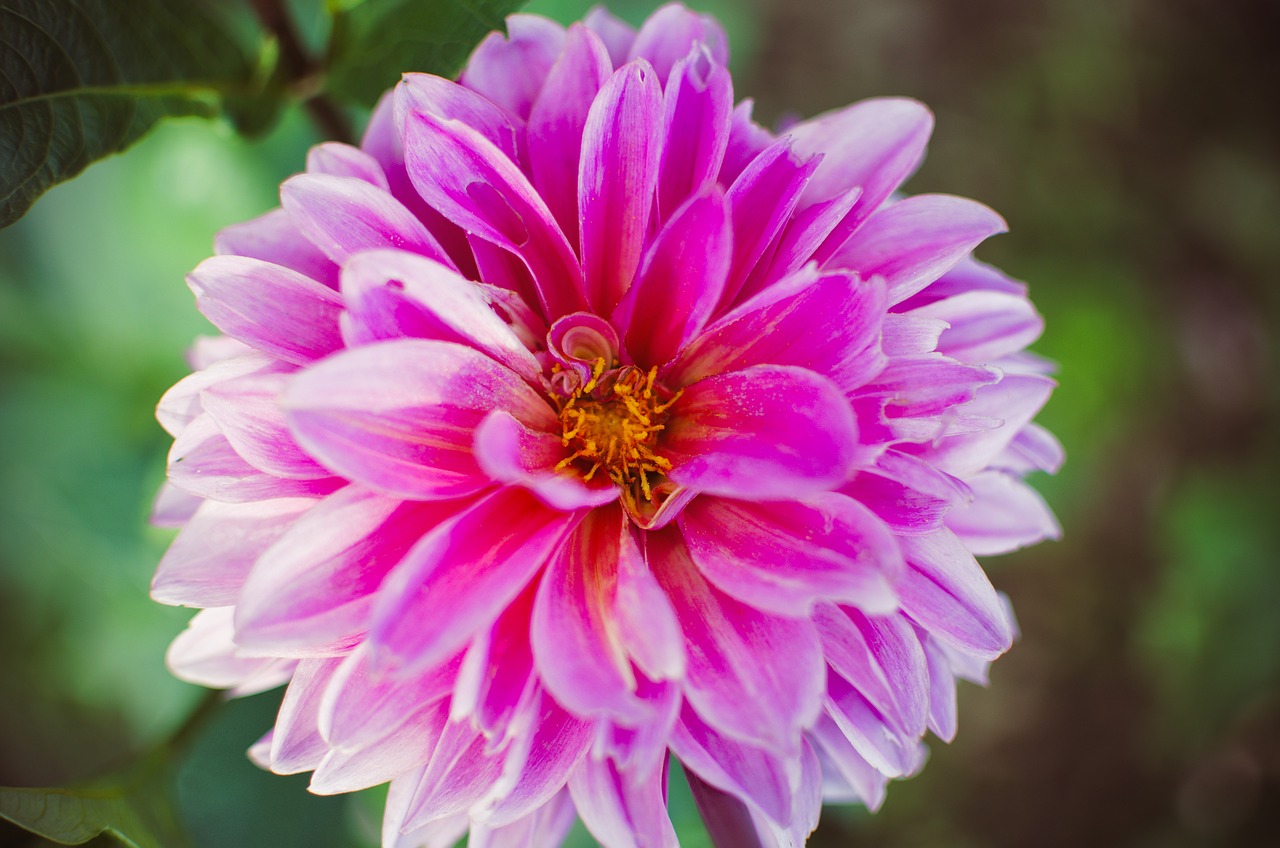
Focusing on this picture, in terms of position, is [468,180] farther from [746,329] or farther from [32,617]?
[32,617]

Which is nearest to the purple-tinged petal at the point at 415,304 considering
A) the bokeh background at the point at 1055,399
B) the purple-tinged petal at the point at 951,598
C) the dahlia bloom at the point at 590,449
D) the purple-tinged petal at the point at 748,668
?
the dahlia bloom at the point at 590,449

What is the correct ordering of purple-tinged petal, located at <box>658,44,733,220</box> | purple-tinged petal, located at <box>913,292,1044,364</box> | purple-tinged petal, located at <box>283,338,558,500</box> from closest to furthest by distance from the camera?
purple-tinged petal, located at <box>283,338,558,500</box>
purple-tinged petal, located at <box>658,44,733,220</box>
purple-tinged petal, located at <box>913,292,1044,364</box>

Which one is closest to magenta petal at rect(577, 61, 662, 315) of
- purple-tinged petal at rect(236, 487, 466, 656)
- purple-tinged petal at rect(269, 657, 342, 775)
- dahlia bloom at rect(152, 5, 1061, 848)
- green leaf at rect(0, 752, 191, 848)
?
dahlia bloom at rect(152, 5, 1061, 848)

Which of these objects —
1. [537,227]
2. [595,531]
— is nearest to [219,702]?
[595,531]

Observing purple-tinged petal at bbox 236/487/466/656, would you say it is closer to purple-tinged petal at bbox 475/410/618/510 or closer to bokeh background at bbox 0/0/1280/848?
purple-tinged petal at bbox 475/410/618/510

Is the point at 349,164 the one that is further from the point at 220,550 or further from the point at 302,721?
the point at 302,721

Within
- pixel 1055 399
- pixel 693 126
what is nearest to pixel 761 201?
pixel 693 126
